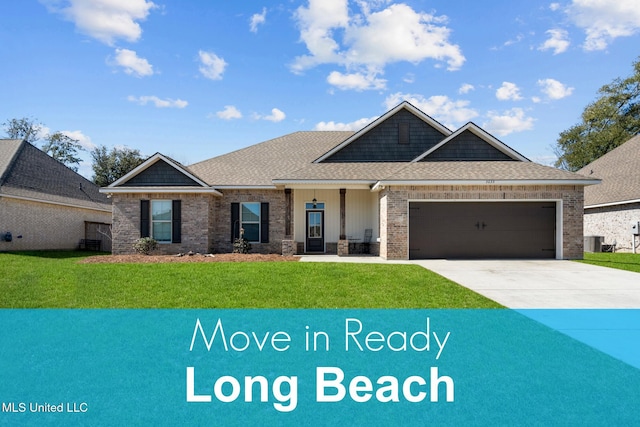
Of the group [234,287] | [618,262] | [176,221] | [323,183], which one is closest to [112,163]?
[176,221]

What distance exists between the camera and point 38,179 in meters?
21.4

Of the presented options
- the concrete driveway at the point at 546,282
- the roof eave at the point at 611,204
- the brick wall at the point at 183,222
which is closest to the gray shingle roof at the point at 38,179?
the brick wall at the point at 183,222

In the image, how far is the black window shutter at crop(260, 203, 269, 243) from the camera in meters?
18.2

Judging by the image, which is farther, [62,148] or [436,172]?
[62,148]

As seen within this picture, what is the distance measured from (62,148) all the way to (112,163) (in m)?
10.9

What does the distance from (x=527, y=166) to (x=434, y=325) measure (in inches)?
510

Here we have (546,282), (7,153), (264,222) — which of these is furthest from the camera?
(7,153)

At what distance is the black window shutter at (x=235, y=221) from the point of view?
1828 cm

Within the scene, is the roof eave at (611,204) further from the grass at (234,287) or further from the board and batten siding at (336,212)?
the grass at (234,287)

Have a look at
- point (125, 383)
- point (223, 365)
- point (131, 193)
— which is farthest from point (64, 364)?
point (131, 193)

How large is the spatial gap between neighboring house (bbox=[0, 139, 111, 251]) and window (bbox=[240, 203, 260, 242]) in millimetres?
9760

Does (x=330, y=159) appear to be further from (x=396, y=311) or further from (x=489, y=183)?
(x=396, y=311)

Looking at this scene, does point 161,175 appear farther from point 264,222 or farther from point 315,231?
point 315,231

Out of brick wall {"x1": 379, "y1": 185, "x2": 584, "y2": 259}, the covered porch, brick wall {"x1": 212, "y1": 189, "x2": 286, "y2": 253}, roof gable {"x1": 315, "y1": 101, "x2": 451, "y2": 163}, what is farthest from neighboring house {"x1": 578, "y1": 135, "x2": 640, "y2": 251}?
brick wall {"x1": 212, "y1": 189, "x2": 286, "y2": 253}
